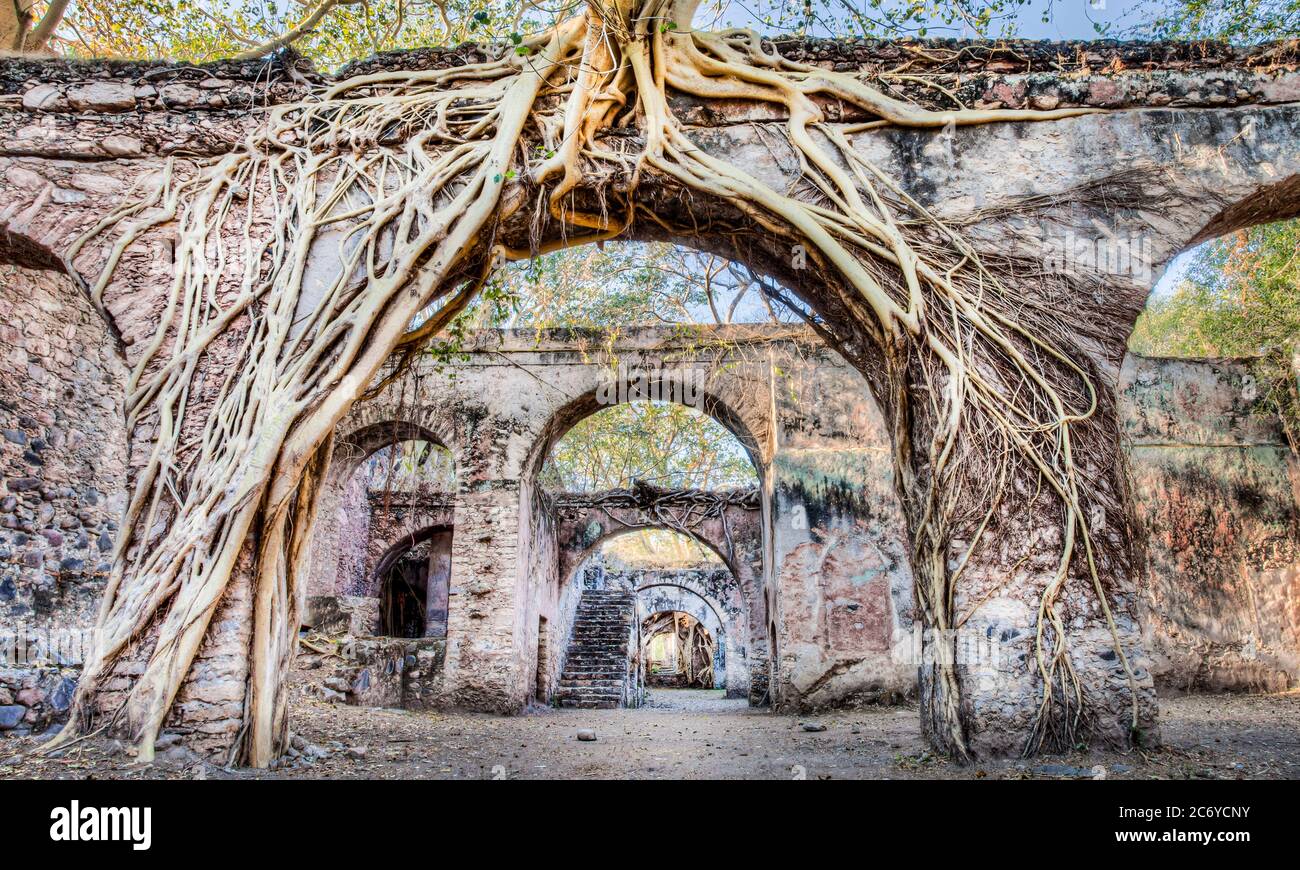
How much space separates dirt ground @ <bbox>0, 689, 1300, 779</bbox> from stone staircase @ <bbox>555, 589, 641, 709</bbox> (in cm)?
319

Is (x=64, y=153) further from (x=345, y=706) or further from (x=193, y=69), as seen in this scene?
(x=345, y=706)

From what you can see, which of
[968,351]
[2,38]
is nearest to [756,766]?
[968,351]

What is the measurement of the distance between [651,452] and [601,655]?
4.61 meters

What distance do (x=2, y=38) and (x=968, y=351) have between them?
268 inches

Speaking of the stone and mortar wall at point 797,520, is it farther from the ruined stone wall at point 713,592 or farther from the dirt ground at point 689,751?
the ruined stone wall at point 713,592

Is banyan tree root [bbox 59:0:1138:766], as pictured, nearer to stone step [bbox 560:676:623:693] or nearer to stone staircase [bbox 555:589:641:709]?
stone staircase [bbox 555:589:641:709]

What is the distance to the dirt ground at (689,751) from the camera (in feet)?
9.69

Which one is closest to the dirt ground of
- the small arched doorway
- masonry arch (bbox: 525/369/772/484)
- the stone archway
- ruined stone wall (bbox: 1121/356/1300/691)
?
the stone archway

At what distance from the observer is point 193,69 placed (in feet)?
13.4

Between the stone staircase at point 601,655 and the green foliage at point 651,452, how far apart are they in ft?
8.29

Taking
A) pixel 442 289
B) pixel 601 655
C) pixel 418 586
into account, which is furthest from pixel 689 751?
pixel 418 586

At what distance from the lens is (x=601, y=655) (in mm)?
11492

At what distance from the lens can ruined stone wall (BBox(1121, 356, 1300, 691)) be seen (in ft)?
23.3

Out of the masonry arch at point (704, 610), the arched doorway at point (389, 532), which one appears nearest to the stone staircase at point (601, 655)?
the masonry arch at point (704, 610)
